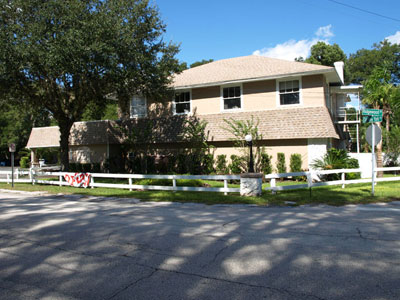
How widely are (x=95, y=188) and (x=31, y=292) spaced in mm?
13665

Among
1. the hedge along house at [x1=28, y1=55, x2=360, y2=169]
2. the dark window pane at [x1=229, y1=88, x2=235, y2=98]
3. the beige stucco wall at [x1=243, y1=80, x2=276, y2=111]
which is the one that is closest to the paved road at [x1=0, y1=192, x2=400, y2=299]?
the hedge along house at [x1=28, y1=55, x2=360, y2=169]

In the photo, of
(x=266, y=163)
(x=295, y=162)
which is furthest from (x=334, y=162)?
(x=266, y=163)

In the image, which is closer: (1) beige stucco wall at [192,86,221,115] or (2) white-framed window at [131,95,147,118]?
(1) beige stucco wall at [192,86,221,115]

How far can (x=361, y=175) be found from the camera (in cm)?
1967

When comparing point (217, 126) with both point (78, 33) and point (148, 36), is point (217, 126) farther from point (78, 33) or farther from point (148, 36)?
point (78, 33)

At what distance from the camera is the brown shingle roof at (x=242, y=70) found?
768 inches

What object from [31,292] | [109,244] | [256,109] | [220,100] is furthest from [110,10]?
[31,292]

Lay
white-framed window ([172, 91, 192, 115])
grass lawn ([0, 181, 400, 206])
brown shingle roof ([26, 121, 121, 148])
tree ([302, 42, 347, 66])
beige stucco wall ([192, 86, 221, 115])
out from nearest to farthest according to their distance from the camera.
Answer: grass lawn ([0, 181, 400, 206]), beige stucco wall ([192, 86, 221, 115]), white-framed window ([172, 91, 192, 115]), brown shingle roof ([26, 121, 121, 148]), tree ([302, 42, 347, 66])

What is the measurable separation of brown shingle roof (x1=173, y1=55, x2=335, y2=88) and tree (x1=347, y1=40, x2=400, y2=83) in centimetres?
3746

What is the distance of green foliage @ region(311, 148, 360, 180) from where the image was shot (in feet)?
58.2

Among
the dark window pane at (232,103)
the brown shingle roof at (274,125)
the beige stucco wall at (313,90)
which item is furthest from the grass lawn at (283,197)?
the dark window pane at (232,103)

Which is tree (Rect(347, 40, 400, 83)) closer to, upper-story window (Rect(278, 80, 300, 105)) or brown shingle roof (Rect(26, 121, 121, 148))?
upper-story window (Rect(278, 80, 300, 105))

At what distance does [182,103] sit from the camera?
74.8ft

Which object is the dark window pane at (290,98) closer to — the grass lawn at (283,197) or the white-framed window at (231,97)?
the white-framed window at (231,97)
